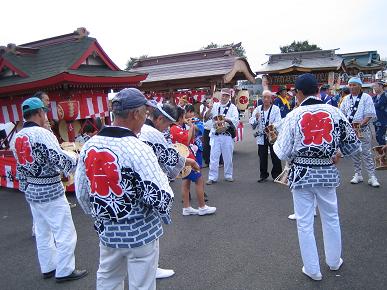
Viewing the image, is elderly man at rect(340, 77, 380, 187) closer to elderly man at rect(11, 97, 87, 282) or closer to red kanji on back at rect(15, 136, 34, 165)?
elderly man at rect(11, 97, 87, 282)

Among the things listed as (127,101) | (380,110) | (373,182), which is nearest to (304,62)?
(380,110)

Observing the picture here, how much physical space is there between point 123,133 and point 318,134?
1.79 metres

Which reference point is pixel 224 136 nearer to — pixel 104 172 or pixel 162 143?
pixel 162 143

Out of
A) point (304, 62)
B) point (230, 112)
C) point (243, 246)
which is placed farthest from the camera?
point (304, 62)

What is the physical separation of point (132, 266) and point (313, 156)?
1.87 metres

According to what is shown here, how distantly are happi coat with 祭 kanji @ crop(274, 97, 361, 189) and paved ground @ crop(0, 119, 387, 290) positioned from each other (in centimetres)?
95

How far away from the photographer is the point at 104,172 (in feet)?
5.73

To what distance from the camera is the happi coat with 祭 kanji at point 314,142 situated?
277 centimetres

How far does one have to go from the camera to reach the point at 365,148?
18.5 feet

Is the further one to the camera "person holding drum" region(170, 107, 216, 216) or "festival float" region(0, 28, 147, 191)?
"festival float" region(0, 28, 147, 191)

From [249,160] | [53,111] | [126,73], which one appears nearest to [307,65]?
[249,160]

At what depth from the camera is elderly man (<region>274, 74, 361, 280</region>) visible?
279 centimetres

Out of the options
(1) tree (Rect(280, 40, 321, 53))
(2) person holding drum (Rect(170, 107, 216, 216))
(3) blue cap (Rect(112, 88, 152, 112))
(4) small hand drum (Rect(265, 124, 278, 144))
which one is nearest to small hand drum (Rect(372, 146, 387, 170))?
(4) small hand drum (Rect(265, 124, 278, 144))

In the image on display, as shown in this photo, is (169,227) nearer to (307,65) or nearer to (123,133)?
(123,133)
